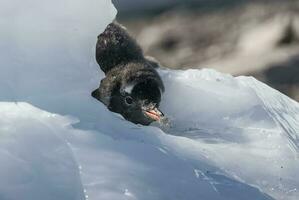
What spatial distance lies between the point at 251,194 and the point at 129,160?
29 centimetres

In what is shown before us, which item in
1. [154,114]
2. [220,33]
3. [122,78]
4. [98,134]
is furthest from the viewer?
[220,33]

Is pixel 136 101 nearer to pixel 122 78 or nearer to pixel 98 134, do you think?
pixel 122 78

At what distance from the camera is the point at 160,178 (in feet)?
5.97

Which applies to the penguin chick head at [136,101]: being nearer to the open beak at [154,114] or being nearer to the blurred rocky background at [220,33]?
the open beak at [154,114]

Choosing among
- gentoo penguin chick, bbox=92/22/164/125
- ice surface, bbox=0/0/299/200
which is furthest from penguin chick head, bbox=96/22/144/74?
ice surface, bbox=0/0/299/200

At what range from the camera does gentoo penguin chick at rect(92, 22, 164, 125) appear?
3098 millimetres

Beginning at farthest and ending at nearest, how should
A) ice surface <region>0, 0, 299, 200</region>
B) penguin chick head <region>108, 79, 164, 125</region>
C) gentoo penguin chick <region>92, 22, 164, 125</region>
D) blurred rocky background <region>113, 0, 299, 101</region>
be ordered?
blurred rocky background <region>113, 0, 299, 101</region> < gentoo penguin chick <region>92, 22, 164, 125</region> < penguin chick head <region>108, 79, 164, 125</region> < ice surface <region>0, 0, 299, 200</region>

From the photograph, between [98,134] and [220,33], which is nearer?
[98,134]

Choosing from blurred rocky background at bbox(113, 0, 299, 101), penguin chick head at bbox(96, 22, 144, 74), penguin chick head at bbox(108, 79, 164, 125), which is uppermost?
blurred rocky background at bbox(113, 0, 299, 101)

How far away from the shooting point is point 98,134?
1886 millimetres

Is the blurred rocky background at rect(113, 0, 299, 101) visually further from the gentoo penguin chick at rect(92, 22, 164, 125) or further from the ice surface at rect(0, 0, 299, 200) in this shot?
the ice surface at rect(0, 0, 299, 200)

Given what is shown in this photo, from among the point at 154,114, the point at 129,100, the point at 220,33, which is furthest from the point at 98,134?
the point at 220,33

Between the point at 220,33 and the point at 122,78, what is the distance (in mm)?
1712

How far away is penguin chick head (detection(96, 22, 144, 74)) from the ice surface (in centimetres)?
77
